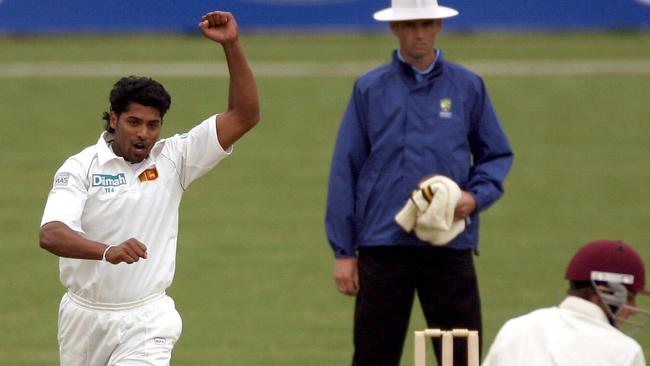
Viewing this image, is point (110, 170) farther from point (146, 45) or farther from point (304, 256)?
point (146, 45)

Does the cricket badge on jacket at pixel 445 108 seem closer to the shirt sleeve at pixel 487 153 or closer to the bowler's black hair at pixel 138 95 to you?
the shirt sleeve at pixel 487 153

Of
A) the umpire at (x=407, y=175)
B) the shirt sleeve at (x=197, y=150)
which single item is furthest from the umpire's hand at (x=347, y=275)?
the shirt sleeve at (x=197, y=150)

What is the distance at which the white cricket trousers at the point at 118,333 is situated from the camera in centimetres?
638

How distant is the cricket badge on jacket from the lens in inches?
288

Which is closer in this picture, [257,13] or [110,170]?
[110,170]

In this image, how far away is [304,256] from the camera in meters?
13.1

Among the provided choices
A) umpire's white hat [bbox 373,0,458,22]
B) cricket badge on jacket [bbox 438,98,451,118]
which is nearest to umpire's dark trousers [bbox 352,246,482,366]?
cricket badge on jacket [bbox 438,98,451,118]

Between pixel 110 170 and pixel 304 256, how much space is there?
22.2 ft

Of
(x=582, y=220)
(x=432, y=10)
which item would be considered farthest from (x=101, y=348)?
(x=582, y=220)

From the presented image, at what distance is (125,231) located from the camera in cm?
634

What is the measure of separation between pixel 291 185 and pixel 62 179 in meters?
9.45

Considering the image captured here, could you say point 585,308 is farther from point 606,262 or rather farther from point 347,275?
point 347,275

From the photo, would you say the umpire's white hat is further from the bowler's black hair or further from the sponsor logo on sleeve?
the sponsor logo on sleeve

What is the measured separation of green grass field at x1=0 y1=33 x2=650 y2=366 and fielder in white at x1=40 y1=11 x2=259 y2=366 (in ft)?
11.3
